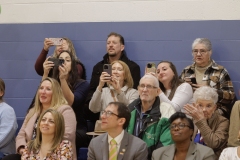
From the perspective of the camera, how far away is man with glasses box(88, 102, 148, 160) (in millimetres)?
3787

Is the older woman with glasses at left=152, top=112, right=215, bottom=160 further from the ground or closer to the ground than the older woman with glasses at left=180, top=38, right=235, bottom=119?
closer to the ground

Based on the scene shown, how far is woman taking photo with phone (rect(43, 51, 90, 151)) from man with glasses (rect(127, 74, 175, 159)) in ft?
2.20

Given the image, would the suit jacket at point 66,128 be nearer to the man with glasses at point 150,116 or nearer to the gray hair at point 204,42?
the man with glasses at point 150,116

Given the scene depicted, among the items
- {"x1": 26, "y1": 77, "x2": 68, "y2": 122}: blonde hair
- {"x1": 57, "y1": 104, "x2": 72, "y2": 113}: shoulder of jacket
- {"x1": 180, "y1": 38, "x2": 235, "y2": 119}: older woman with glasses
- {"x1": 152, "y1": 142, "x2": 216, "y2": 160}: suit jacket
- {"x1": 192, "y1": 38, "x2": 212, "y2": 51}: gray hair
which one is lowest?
{"x1": 152, "y1": 142, "x2": 216, "y2": 160}: suit jacket

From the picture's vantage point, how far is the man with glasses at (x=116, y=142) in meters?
3.79

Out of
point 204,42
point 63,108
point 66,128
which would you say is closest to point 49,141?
point 66,128

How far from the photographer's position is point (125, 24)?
210 inches

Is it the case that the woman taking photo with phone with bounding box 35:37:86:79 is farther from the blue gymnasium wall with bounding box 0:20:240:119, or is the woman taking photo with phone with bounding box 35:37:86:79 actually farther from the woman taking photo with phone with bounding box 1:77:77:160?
the woman taking photo with phone with bounding box 1:77:77:160

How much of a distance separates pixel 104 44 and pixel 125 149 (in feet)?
6.08

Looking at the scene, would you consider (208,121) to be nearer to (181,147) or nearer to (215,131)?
(215,131)

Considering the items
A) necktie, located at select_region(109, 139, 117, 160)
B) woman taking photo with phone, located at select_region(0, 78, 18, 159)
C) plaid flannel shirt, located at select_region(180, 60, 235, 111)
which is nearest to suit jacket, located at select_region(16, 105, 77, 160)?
woman taking photo with phone, located at select_region(0, 78, 18, 159)

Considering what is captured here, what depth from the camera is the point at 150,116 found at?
4.03 metres

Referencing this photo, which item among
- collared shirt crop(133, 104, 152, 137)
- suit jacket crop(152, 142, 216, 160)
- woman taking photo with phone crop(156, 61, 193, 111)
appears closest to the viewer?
suit jacket crop(152, 142, 216, 160)

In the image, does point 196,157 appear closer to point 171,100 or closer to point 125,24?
point 171,100
